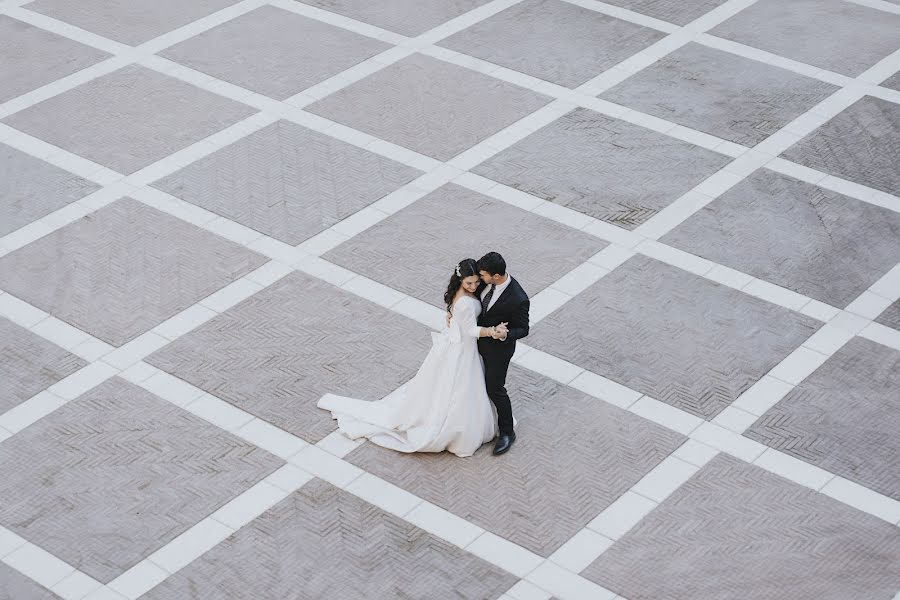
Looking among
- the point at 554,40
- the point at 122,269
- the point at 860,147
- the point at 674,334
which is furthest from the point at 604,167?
the point at 122,269

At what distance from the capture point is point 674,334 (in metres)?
13.2

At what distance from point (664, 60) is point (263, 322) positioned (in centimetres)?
726

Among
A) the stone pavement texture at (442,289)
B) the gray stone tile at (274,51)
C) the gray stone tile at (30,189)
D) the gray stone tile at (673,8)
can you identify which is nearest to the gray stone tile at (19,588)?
the stone pavement texture at (442,289)

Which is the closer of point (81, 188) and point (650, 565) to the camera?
point (650, 565)

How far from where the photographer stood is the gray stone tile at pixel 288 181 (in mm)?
14891

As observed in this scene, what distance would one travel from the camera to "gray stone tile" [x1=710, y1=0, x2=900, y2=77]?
18203 mm

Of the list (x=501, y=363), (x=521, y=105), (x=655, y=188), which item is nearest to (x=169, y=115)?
(x=521, y=105)

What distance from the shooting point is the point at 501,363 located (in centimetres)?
1138

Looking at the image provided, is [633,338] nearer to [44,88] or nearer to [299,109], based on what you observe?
[299,109]

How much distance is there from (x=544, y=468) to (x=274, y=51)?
27.8ft

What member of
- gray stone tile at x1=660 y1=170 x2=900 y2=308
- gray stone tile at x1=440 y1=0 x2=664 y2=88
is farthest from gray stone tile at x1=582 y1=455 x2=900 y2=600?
gray stone tile at x1=440 y1=0 x2=664 y2=88

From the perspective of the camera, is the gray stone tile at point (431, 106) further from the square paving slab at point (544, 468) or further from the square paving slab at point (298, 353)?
the square paving slab at point (544, 468)

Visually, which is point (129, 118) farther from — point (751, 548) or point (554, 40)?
point (751, 548)

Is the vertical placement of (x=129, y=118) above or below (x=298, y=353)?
above
